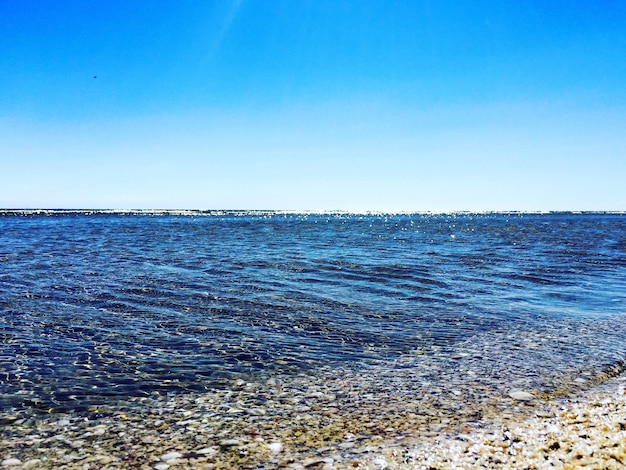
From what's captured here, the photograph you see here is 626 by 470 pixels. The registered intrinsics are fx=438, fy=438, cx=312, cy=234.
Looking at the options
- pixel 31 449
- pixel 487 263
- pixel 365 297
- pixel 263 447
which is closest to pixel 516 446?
pixel 263 447

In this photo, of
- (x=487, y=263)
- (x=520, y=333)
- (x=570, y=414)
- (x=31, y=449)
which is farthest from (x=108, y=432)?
(x=487, y=263)

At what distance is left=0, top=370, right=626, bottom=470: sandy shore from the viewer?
500 centimetres

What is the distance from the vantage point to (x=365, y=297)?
15398 mm

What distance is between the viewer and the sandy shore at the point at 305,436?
500cm

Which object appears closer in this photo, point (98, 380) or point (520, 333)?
point (98, 380)

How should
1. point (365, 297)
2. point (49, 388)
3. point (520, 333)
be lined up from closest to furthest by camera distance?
point (49, 388) < point (520, 333) < point (365, 297)

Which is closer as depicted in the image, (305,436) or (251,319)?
→ (305,436)

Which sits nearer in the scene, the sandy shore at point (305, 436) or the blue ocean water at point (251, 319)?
the sandy shore at point (305, 436)

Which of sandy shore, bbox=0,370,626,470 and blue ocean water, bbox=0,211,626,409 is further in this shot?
blue ocean water, bbox=0,211,626,409

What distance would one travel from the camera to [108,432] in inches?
229

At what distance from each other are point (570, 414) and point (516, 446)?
1.60 m

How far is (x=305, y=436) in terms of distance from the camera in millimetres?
5785

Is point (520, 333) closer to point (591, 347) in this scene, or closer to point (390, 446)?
point (591, 347)

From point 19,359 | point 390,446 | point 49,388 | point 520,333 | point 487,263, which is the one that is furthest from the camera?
point 487,263
